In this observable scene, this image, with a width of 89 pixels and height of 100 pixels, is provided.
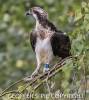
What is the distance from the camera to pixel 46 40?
4.84 m

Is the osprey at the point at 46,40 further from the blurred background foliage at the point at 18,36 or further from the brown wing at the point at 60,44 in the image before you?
the blurred background foliage at the point at 18,36

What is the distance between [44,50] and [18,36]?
3.04 metres

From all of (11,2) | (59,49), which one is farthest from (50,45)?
(11,2)

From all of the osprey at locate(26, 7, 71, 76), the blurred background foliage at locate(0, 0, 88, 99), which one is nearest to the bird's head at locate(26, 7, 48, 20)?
the osprey at locate(26, 7, 71, 76)

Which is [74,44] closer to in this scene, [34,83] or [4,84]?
[34,83]

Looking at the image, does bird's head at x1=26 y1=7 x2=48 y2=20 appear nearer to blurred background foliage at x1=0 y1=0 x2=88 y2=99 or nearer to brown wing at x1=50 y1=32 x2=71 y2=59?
brown wing at x1=50 y1=32 x2=71 y2=59

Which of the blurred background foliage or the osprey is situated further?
the blurred background foliage

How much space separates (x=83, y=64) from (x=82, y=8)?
1.25 ft

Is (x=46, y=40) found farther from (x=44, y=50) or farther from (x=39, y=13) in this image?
(x=39, y=13)

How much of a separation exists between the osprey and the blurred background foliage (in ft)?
7.23

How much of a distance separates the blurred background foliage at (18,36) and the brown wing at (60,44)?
216cm

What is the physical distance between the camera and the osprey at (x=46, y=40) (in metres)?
4.82

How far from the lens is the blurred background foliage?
738 centimetres

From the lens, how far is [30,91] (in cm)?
383
